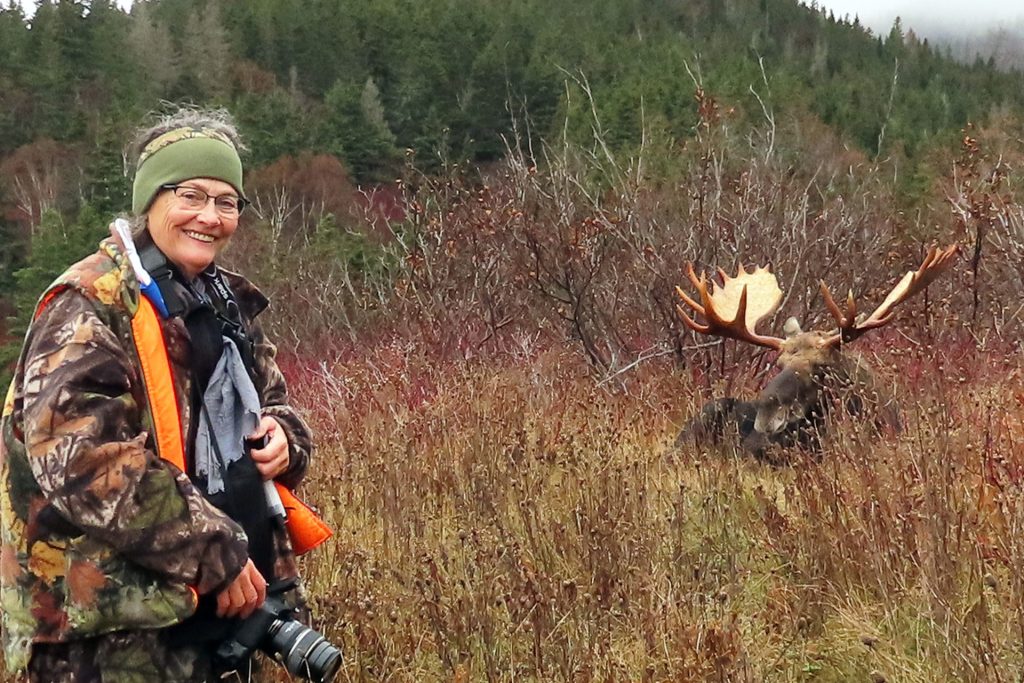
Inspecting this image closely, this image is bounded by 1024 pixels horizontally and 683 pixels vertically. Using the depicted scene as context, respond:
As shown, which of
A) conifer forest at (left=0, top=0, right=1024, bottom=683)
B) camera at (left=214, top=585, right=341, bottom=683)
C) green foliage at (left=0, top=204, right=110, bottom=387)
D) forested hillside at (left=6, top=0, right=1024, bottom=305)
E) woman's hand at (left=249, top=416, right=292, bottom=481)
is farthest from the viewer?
forested hillside at (left=6, top=0, right=1024, bottom=305)

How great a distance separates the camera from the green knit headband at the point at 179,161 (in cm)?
214

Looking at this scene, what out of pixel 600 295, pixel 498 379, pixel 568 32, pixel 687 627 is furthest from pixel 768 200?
pixel 568 32

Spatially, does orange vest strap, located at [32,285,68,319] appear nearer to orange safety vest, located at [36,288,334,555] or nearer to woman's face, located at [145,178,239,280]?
orange safety vest, located at [36,288,334,555]

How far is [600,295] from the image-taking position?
7836 millimetres

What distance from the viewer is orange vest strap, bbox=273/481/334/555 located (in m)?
2.31

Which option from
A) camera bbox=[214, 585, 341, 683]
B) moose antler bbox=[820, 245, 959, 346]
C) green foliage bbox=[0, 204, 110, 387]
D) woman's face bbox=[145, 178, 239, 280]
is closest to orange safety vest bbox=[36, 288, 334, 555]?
woman's face bbox=[145, 178, 239, 280]

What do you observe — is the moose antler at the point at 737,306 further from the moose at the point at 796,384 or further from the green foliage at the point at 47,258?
the green foliage at the point at 47,258

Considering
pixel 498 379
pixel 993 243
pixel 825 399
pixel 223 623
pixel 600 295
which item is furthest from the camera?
pixel 600 295

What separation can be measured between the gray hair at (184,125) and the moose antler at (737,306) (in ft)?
9.88

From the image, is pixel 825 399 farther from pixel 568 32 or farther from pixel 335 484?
pixel 568 32

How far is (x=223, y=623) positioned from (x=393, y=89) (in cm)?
4537

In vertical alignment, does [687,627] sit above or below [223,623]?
below

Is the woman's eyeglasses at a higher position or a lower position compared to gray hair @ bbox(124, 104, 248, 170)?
lower

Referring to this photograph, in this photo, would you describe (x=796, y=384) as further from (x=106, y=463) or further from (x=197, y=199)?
(x=106, y=463)
